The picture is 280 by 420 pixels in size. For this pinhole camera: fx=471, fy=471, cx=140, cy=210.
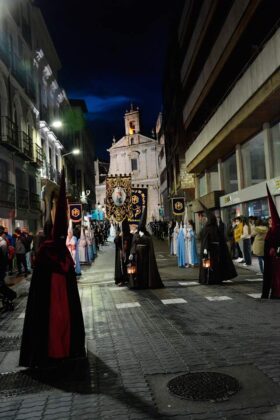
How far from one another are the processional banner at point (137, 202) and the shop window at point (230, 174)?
985 centimetres

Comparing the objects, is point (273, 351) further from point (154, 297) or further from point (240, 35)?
point (240, 35)

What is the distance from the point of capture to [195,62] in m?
30.0

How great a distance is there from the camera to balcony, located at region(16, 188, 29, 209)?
2562 centimetres

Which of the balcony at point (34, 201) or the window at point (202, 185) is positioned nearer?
the balcony at point (34, 201)

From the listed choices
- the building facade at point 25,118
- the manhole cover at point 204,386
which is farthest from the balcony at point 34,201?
the manhole cover at point 204,386

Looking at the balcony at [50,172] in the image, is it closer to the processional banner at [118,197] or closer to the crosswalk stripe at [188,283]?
the processional banner at [118,197]

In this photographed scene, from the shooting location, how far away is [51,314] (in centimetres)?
573

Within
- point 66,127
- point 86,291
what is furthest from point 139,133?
point 86,291

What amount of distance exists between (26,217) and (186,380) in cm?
2364

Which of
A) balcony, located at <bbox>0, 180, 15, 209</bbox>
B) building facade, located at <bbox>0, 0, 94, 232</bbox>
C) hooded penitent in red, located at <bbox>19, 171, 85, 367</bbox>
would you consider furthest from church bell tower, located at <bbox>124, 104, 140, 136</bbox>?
hooded penitent in red, located at <bbox>19, 171, 85, 367</bbox>

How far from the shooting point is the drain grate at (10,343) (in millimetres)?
6820

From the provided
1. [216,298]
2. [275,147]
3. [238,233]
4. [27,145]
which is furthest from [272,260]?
[27,145]

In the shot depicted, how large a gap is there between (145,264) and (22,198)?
1548 cm

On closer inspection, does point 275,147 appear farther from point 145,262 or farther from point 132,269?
point 132,269
